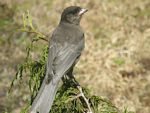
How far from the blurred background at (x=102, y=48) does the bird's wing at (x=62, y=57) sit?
9.11 feet

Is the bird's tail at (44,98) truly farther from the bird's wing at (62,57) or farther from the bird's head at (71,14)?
the bird's head at (71,14)

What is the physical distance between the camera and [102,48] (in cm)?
1040

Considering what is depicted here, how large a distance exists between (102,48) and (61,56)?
18.7ft

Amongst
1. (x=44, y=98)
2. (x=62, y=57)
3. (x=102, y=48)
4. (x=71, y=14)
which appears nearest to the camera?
(x=44, y=98)

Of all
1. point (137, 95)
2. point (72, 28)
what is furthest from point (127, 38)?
point (72, 28)

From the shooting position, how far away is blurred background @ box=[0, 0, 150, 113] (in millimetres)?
9009

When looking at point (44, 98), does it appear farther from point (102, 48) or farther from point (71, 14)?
point (102, 48)

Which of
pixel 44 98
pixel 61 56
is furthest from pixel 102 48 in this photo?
pixel 44 98

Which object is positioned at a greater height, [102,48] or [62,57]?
[62,57]

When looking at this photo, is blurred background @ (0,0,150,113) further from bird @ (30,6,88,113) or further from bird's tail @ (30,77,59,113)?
bird's tail @ (30,77,59,113)

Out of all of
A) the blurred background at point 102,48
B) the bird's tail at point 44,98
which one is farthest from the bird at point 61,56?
the blurred background at point 102,48

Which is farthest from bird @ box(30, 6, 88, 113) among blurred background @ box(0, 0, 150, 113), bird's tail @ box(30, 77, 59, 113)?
blurred background @ box(0, 0, 150, 113)

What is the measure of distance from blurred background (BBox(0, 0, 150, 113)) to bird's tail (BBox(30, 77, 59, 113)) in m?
3.62

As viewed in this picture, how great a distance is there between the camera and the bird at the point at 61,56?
3773 millimetres
